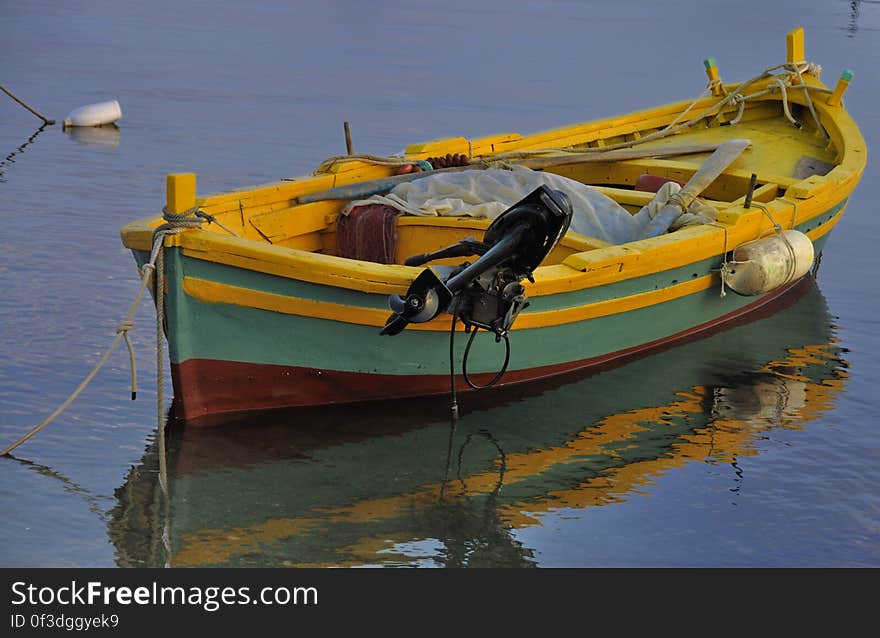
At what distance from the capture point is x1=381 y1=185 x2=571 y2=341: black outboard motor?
7.09m

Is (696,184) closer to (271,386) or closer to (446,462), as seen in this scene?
(446,462)

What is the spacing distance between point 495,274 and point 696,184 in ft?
10.3

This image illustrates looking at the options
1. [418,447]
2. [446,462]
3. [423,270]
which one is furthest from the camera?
[418,447]

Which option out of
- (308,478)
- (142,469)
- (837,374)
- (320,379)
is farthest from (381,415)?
(837,374)

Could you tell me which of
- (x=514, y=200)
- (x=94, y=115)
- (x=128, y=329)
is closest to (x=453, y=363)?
(x=514, y=200)

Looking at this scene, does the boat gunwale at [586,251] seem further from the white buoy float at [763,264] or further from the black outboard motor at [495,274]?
the black outboard motor at [495,274]

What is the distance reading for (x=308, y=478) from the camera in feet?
23.8

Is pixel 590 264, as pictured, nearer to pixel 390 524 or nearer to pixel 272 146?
pixel 390 524

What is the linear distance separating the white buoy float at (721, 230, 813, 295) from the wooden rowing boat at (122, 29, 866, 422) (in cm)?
4

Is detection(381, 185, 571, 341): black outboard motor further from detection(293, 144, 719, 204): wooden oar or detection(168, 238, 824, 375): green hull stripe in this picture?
detection(293, 144, 719, 204): wooden oar

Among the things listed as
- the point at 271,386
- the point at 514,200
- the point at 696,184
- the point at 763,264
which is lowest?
the point at 271,386

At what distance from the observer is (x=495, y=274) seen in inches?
285

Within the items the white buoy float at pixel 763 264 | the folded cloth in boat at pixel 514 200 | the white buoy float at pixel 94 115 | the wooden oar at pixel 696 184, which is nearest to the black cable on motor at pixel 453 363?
the folded cloth in boat at pixel 514 200

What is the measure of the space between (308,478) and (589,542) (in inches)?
61.9
